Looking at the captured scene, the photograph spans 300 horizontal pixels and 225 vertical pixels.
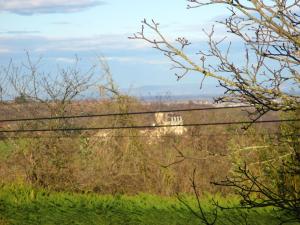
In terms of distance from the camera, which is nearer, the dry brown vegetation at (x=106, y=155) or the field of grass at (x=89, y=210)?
the field of grass at (x=89, y=210)

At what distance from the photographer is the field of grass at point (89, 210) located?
11968 mm

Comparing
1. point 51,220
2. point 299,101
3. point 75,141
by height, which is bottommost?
point 51,220

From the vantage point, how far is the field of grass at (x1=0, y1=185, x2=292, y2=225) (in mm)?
11968

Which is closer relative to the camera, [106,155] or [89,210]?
[89,210]

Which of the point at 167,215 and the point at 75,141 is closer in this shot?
the point at 167,215

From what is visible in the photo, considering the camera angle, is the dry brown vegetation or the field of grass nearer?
the field of grass

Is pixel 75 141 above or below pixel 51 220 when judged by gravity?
above

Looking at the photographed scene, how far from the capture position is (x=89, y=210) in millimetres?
12766

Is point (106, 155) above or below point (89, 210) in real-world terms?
above

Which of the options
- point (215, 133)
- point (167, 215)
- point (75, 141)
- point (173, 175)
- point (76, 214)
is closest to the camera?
point (167, 215)

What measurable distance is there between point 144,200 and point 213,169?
8.49 meters

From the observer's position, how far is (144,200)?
13.0 m

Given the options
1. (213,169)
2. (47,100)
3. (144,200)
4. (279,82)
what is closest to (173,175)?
(213,169)

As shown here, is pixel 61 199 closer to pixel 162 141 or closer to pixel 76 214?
pixel 76 214
